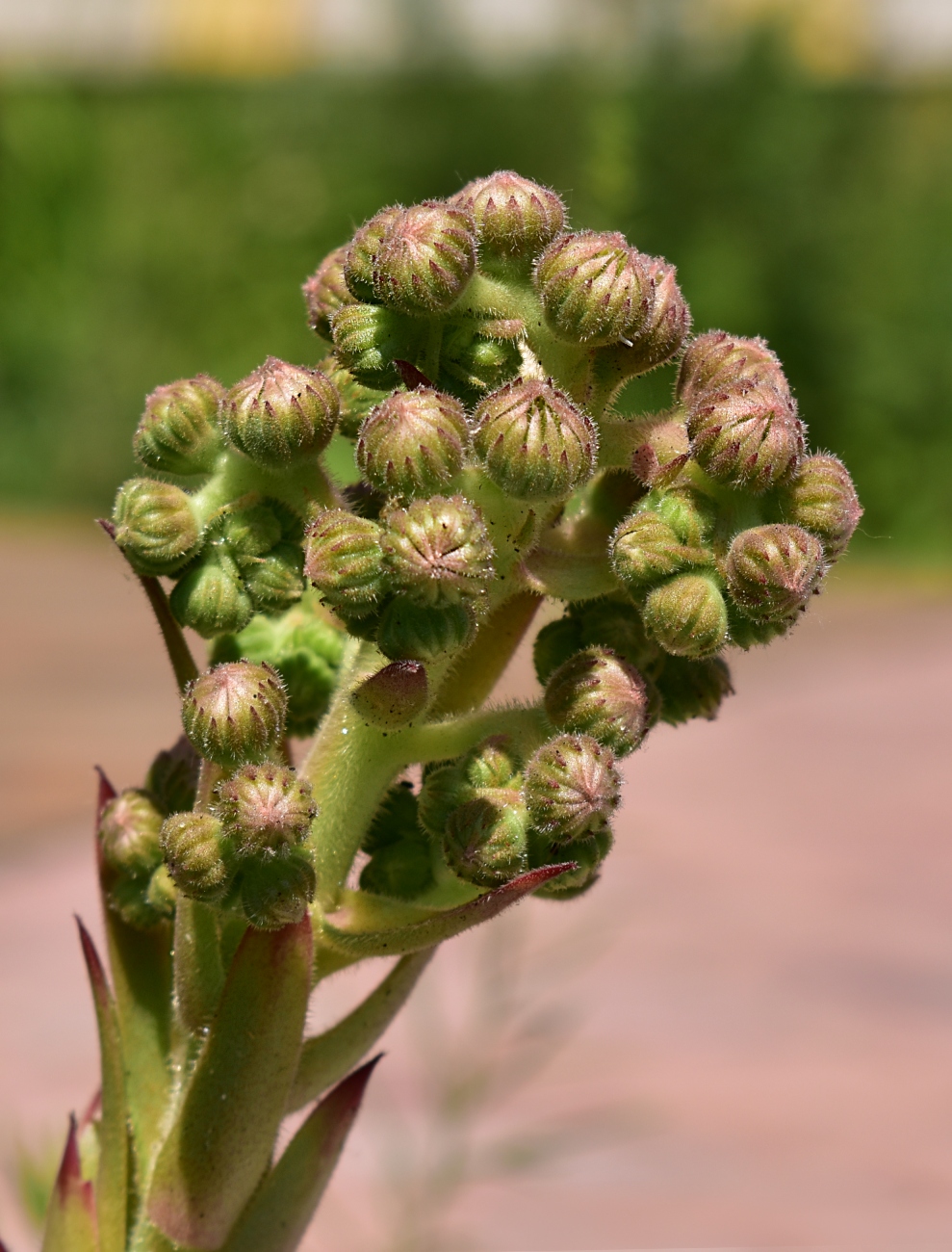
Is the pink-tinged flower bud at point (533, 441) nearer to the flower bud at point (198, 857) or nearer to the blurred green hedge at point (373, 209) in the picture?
the flower bud at point (198, 857)

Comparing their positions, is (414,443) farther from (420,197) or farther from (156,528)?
(420,197)

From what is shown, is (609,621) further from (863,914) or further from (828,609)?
(828,609)

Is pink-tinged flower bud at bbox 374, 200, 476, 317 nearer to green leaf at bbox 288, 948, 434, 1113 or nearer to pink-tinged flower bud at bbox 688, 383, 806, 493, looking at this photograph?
pink-tinged flower bud at bbox 688, 383, 806, 493

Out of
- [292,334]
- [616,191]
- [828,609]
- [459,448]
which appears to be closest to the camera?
[459,448]

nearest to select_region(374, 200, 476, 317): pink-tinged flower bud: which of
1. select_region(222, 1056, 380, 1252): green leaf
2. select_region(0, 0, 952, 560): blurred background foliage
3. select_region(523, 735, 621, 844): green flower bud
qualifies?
select_region(523, 735, 621, 844): green flower bud

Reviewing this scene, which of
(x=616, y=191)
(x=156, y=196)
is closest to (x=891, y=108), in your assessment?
(x=156, y=196)

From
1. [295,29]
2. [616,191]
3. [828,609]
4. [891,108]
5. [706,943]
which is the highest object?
[295,29]
